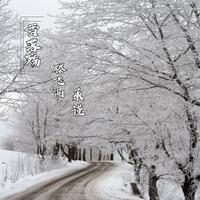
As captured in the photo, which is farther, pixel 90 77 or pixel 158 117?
pixel 158 117

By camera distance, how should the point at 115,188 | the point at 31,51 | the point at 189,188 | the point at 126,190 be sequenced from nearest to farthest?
the point at 189,188 < the point at 31,51 < the point at 126,190 < the point at 115,188

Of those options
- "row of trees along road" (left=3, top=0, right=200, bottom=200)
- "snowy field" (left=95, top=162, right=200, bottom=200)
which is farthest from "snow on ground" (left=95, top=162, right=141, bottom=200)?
"row of trees along road" (left=3, top=0, right=200, bottom=200)

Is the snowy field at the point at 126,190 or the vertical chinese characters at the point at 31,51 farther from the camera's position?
the snowy field at the point at 126,190

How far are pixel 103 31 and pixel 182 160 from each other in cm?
430

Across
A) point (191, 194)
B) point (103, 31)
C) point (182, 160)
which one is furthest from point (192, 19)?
point (191, 194)

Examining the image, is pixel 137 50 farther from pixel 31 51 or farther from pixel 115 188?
pixel 115 188

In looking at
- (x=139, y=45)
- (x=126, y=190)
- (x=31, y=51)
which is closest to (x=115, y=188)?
(x=126, y=190)

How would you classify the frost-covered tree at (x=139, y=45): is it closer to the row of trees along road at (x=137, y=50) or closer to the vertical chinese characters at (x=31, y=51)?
the row of trees along road at (x=137, y=50)

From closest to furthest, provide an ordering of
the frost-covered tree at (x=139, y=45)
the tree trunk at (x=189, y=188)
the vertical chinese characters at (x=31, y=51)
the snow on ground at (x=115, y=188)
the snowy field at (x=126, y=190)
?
the frost-covered tree at (x=139, y=45) → the tree trunk at (x=189, y=188) → the vertical chinese characters at (x=31, y=51) → the snowy field at (x=126, y=190) → the snow on ground at (x=115, y=188)

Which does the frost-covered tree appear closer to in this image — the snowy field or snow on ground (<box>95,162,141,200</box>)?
the snowy field

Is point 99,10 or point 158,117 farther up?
point 99,10

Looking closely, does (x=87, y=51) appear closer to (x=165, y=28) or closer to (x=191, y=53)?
(x=165, y=28)

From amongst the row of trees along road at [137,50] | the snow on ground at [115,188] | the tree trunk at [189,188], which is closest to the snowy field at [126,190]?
the snow on ground at [115,188]

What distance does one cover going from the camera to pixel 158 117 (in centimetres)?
785
